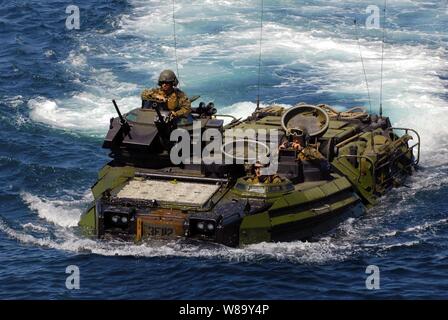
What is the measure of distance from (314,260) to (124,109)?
20.8 metres

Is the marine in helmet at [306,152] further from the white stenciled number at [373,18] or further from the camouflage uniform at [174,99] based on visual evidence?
the white stenciled number at [373,18]

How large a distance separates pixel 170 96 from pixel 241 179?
4.96 m

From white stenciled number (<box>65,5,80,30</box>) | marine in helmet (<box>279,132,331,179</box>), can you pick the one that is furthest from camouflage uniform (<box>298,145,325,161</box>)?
white stenciled number (<box>65,5,80,30</box>)

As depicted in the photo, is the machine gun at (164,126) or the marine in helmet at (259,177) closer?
the marine in helmet at (259,177)

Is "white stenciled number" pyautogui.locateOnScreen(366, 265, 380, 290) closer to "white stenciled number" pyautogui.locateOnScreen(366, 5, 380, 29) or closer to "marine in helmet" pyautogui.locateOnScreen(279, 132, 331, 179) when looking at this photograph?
"marine in helmet" pyautogui.locateOnScreen(279, 132, 331, 179)

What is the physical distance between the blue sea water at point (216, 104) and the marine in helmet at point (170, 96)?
4.77 meters

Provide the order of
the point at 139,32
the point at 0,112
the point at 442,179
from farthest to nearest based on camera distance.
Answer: the point at 139,32 → the point at 0,112 → the point at 442,179

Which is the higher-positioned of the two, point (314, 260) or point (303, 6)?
point (303, 6)

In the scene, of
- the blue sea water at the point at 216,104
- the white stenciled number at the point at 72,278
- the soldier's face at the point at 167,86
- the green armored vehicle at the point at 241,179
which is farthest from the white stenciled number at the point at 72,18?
the white stenciled number at the point at 72,278

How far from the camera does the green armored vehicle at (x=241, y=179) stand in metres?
35.0
